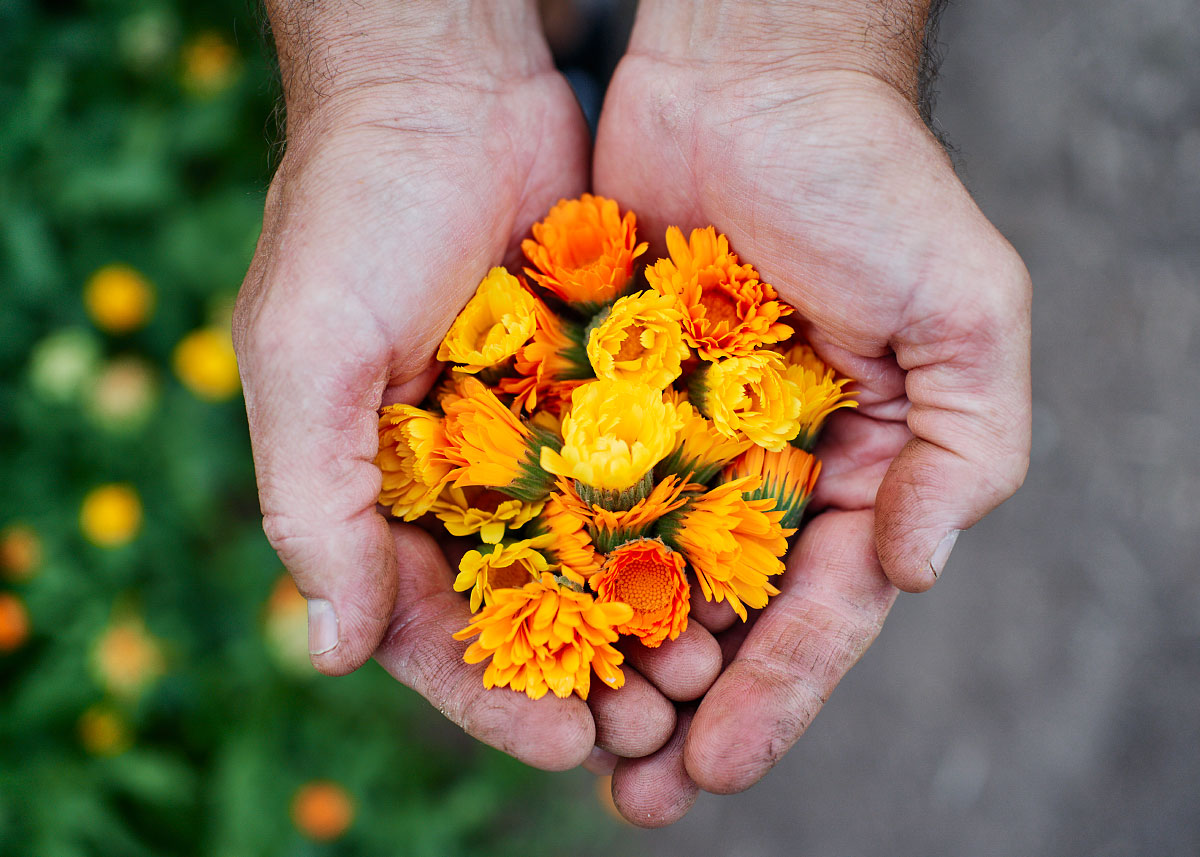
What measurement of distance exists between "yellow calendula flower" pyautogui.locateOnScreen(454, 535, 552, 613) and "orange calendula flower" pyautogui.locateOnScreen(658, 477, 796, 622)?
0.27 m

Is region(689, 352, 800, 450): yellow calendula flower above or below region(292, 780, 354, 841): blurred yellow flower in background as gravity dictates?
above

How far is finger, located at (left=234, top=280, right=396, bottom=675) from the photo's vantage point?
1.71 m

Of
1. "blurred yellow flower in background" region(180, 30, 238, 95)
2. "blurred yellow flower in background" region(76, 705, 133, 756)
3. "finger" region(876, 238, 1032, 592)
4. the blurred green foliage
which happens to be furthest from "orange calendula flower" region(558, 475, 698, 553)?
"blurred yellow flower in background" region(180, 30, 238, 95)

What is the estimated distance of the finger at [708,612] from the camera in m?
1.96

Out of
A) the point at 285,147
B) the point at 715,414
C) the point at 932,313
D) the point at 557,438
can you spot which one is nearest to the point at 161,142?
the point at 285,147

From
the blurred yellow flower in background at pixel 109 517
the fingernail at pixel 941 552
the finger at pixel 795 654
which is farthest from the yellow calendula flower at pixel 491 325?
the blurred yellow flower in background at pixel 109 517

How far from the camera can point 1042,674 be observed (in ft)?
10.3

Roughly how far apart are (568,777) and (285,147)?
7.08 ft

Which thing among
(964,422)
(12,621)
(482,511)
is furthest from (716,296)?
(12,621)

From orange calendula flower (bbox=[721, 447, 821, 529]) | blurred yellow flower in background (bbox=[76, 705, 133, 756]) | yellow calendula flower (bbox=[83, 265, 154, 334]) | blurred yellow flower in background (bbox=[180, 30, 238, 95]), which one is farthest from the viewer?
blurred yellow flower in background (bbox=[180, 30, 238, 95])

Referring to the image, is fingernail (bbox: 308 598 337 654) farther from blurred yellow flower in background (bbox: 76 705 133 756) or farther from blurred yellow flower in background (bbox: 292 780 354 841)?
blurred yellow flower in background (bbox: 76 705 133 756)

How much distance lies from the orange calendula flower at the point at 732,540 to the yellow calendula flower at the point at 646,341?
0.26 metres

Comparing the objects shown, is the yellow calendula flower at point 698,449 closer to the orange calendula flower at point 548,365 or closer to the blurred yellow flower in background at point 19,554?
the orange calendula flower at point 548,365

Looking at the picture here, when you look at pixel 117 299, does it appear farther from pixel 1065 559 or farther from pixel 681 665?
pixel 1065 559
